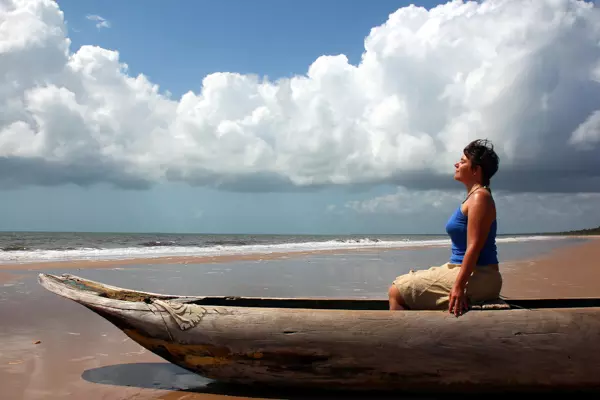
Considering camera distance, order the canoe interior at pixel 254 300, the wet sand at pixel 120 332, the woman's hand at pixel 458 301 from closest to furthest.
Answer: the woman's hand at pixel 458 301, the wet sand at pixel 120 332, the canoe interior at pixel 254 300

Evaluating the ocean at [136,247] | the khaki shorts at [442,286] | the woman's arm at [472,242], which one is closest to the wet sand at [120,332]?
the khaki shorts at [442,286]

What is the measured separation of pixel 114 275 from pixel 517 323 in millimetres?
9692

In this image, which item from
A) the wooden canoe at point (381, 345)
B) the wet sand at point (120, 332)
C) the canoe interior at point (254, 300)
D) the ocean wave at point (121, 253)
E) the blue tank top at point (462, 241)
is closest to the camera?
the wooden canoe at point (381, 345)

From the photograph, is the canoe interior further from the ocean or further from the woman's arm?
the ocean

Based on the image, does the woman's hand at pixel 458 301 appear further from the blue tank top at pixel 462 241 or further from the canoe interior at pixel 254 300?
the canoe interior at pixel 254 300

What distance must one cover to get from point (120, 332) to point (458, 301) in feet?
12.1

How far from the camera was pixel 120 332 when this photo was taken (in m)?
5.26

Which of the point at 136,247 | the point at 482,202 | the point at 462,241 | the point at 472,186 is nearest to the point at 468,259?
the point at 462,241

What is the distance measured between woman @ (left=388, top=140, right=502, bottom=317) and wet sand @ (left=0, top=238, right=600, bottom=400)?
2.50 feet

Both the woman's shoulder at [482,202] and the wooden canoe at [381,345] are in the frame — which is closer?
the wooden canoe at [381,345]

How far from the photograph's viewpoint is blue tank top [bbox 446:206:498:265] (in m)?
3.41

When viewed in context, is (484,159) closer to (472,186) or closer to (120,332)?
(472,186)

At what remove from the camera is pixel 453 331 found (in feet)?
10.3

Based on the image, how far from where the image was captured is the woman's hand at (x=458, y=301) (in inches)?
127
